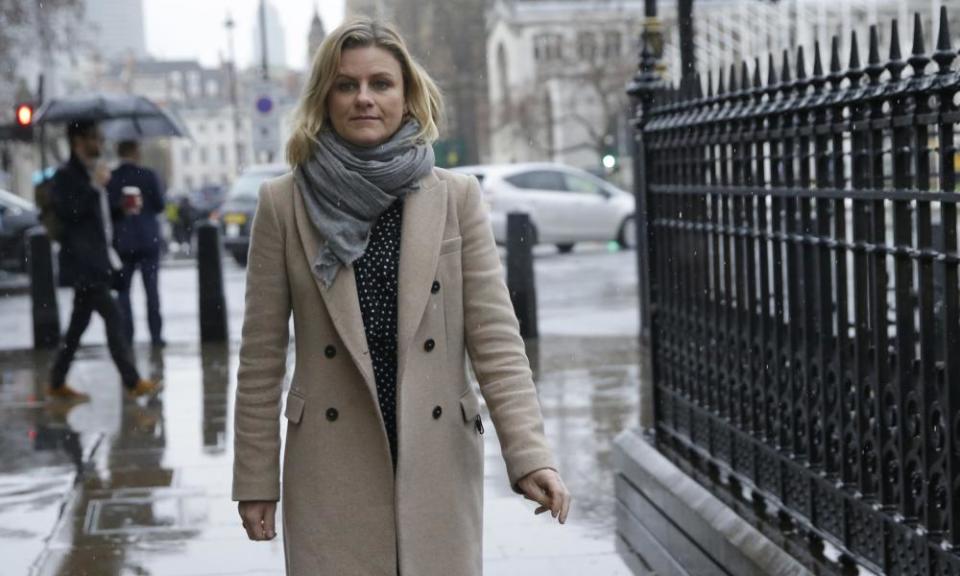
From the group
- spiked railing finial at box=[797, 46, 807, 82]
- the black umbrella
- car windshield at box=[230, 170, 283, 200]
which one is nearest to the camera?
spiked railing finial at box=[797, 46, 807, 82]

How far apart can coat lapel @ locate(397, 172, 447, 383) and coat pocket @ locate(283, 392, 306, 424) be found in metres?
0.22

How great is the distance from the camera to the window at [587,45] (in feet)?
213

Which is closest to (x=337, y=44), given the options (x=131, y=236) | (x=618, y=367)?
(x=618, y=367)

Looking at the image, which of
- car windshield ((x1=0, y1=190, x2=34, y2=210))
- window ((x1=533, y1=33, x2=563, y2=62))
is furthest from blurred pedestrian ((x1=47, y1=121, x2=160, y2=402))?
window ((x1=533, y1=33, x2=563, y2=62))

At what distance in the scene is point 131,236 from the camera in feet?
42.6

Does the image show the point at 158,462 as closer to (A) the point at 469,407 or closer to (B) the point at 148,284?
(A) the point at 469,407

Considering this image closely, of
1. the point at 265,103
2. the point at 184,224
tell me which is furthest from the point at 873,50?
the point at 184,224

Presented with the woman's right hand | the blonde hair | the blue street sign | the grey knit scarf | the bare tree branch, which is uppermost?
the bare tree branch

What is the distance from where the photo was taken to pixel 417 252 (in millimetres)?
3428

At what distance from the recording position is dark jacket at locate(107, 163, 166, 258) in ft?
42.2

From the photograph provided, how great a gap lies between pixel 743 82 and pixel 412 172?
2380 millimetres

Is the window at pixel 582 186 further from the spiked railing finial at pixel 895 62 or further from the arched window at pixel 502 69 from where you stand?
the arched window at pixel 502 69

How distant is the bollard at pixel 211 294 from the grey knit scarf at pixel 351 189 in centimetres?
1011

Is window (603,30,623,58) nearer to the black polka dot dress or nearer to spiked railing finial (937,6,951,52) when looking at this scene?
spiked railing finial (937,6,951,52)
